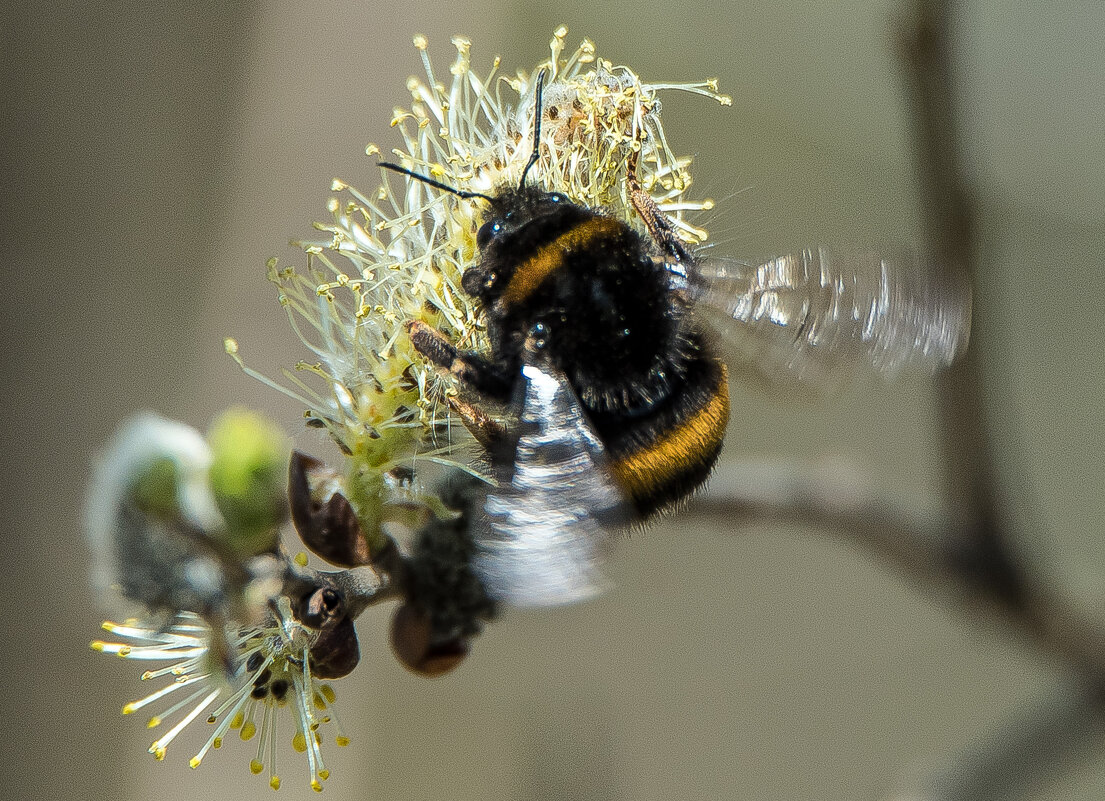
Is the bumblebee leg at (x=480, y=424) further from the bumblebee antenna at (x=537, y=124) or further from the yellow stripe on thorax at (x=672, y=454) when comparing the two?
the bumblebee antenna at (x=537, y=124)

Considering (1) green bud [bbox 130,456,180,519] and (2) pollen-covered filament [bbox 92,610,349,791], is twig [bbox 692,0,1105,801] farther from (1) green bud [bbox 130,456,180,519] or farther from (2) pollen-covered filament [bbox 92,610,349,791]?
(1) green bud [bbox 130,456,180,519]

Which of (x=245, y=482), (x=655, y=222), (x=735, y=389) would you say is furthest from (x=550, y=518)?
(x=735, y=389)

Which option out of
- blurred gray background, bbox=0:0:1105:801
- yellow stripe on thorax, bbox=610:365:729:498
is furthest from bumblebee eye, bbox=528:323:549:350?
blurred gray background, bbox=0:0:1105:801

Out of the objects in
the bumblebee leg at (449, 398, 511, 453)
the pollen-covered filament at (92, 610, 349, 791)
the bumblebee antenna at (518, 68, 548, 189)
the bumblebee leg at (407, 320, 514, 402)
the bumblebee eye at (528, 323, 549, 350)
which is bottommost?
the pollen-covered filament at (92, 610, 349, 791)

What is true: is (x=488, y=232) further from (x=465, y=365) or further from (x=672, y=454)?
(x=672, y=454)

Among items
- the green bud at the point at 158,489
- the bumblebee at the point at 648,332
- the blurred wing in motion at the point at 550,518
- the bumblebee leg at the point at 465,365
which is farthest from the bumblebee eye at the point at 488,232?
the green bud at the point at 158,489

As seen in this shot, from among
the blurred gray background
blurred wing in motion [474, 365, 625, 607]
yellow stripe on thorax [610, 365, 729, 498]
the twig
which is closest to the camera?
blurred wing in motion [474, 365, 625, 607]
